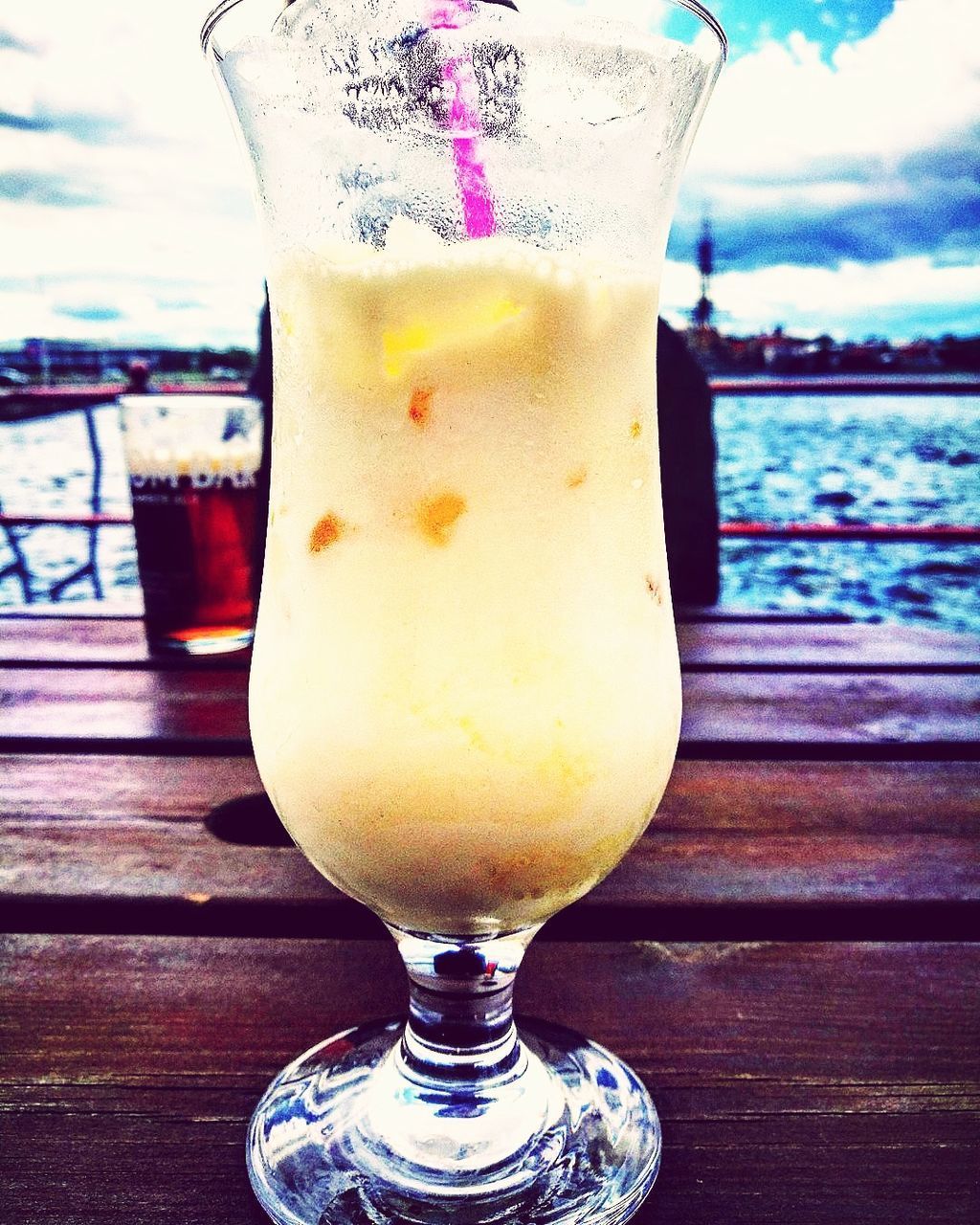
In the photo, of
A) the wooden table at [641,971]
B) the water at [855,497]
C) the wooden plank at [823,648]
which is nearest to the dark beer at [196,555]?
the wooden table at [641,971]

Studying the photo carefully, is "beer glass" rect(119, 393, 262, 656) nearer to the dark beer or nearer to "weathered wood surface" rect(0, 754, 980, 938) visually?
the dark beer

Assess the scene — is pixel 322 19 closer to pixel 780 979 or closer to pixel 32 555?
pixel 780 979

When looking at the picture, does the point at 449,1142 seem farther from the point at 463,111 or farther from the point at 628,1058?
the point at 463,111

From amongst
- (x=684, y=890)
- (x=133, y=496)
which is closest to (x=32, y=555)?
(x=133, y=496)

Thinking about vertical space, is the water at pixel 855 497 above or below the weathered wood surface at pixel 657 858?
below

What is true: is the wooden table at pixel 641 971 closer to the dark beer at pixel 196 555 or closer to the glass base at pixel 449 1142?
the glass base at pixel 449 1142

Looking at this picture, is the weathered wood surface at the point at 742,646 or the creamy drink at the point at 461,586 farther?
the weathered wood surface at the point at 742,646
